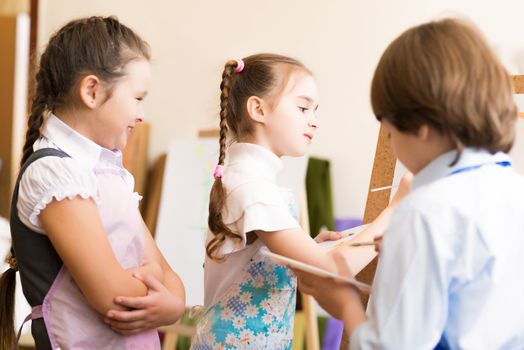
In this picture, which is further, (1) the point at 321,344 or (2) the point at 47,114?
(1) the point at 321,344

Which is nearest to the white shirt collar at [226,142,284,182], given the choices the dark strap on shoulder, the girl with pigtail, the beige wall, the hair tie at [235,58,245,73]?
the girl with pigtail

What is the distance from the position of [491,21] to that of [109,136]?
223cm

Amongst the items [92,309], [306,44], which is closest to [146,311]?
[92,309]

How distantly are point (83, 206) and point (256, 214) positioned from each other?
14.2 inches

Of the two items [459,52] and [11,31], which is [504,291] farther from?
[11,31]

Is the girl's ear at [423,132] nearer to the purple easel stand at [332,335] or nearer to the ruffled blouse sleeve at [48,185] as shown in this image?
the ruffled blouse sleeve at [48,185]

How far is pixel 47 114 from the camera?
1.53 metres

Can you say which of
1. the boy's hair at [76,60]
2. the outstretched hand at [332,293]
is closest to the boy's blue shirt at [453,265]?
the outstretched hand at [332,293]

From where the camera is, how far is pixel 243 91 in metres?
1.77

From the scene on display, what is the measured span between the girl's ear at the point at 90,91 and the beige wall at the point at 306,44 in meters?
2.06

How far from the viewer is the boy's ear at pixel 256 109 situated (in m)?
1.73

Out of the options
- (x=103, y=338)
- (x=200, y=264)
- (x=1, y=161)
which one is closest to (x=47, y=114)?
(x=103, y=338)

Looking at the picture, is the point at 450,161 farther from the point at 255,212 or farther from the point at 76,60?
the point at 76,60

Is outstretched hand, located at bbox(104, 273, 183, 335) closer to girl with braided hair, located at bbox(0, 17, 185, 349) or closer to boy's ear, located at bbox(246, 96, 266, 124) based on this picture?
girl with braided hair, located at bbox(0, 17, 185, 349)
